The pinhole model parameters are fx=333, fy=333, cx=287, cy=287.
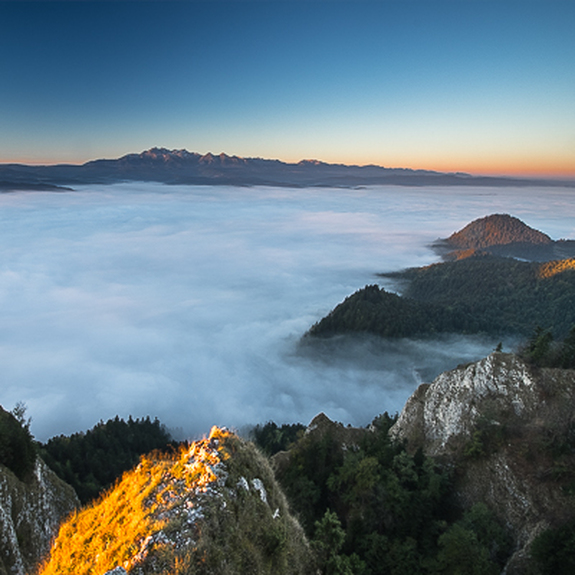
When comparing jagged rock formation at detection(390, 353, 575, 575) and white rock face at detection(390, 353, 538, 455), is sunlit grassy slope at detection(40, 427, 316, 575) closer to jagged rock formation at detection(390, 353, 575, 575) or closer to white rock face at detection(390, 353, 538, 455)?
jagged rock formation at detection(390, 353, 575, 575)

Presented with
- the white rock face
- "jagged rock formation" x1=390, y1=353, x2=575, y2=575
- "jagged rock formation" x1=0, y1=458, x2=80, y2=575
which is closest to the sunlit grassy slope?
"jagged rock formation" x1=0, y1=458, x2=80, y2=575

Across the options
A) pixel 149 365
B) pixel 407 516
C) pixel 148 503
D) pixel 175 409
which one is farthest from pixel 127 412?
pixel 148 503

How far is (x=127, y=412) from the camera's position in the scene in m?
149

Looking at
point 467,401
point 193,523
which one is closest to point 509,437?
point 467,401

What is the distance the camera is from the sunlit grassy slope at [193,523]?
1114 cm

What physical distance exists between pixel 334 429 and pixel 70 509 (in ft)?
94.9

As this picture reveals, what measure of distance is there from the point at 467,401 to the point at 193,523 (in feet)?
120

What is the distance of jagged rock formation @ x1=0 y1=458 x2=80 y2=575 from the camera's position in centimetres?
2047

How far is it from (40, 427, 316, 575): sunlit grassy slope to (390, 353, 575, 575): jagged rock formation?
22018mm

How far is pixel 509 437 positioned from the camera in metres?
32.3

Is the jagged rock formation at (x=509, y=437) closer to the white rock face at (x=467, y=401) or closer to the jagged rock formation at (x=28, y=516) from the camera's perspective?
the white rock face at (x=467, y=401)

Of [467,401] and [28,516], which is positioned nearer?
[28,516]

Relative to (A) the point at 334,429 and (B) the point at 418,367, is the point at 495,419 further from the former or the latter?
(B) the point at 418,367

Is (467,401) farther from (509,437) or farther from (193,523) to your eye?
(193,523)
